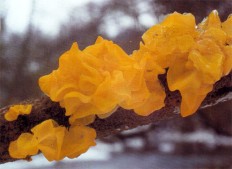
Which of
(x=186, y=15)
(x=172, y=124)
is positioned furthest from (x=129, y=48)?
(x=186, y=15)

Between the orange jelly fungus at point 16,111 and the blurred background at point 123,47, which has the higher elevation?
the blurred background at point 123,47

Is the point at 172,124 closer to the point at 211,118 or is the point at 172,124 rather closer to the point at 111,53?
the point at 211,118

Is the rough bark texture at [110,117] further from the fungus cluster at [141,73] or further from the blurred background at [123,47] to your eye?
the blurred background at [123,47]

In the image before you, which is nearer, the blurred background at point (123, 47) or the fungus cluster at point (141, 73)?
the fungus cluster at point (141, 73)

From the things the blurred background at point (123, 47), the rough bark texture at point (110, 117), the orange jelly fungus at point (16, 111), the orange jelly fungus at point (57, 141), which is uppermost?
the blurred background at point (123, 47)

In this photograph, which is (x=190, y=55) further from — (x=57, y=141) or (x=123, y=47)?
(x=123, y=47)

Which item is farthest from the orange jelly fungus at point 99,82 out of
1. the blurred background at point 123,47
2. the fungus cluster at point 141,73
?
the blurred background at point 123,47

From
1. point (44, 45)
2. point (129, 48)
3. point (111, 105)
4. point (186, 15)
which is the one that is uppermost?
point (44, 45)
